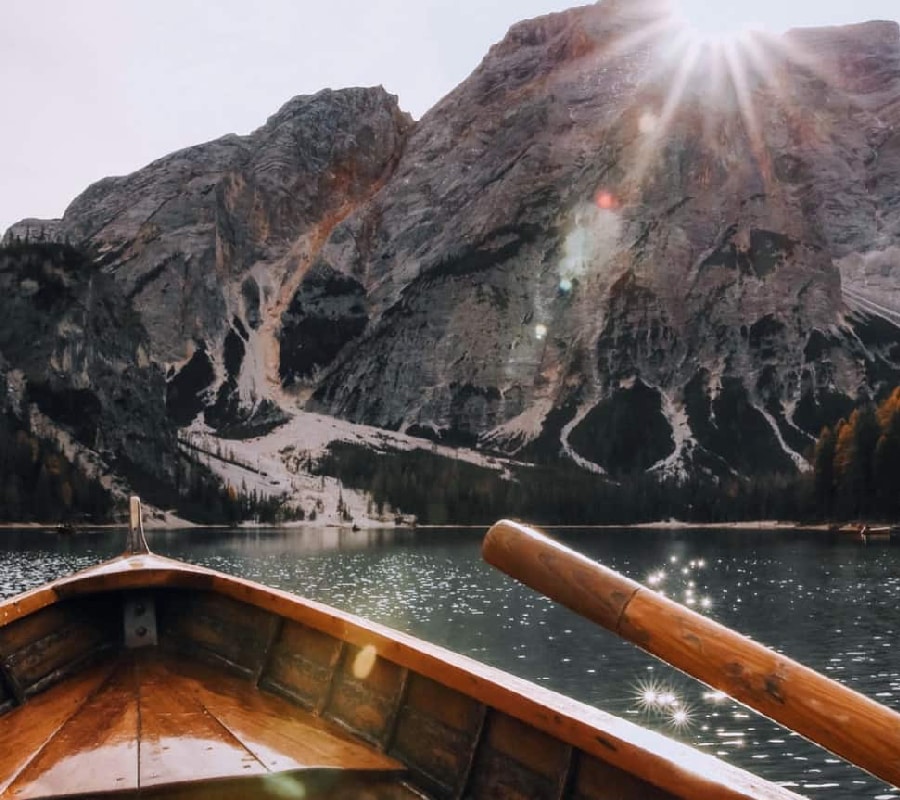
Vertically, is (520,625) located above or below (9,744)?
below

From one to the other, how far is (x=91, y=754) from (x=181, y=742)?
0.78 m

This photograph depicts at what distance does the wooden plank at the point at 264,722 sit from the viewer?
8211 mm

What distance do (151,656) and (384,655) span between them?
4.23 m

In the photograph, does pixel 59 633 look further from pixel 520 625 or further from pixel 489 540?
pixel 520 625

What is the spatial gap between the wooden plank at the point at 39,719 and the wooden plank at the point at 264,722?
2.15ft

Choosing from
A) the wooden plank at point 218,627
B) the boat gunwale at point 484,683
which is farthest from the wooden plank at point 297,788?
the wooden plank at point 218,627

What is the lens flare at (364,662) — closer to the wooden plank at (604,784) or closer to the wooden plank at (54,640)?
the wooden plank at (604,784)

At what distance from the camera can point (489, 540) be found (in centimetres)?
627

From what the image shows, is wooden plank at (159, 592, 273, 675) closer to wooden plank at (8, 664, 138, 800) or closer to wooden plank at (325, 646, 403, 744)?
wooden plank at (8, 664, 138, 800)

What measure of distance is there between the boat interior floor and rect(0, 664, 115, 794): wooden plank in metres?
0.02

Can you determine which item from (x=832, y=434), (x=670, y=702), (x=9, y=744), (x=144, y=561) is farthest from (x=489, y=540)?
(x=832, y=434)

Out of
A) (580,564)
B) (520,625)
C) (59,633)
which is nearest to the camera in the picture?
(580,564)

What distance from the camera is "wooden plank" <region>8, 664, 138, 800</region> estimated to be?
748cm

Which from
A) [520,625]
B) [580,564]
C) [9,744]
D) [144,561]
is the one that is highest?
[580,564]
